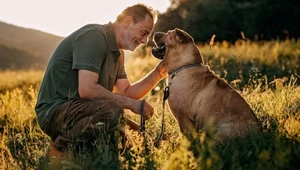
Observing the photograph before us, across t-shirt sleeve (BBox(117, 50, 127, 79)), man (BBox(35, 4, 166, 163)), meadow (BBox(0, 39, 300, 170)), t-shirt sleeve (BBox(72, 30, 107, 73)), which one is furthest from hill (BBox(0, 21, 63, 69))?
t-shirt sleeve (BBox(72, 30, 107, 73))

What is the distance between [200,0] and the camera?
18984 mm

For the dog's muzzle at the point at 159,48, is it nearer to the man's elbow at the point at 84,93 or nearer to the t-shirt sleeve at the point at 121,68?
the t-shirt sleeve at the point at 121,68

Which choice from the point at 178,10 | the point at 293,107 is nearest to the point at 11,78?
the point at 178,10

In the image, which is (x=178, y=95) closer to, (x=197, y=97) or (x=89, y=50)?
(x=197, y=97)

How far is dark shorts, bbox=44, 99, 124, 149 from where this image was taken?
433 centimetres

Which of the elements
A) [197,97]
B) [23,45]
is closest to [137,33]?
[197,97]

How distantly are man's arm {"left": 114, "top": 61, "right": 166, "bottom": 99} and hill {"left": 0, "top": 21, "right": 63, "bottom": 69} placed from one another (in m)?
16.0

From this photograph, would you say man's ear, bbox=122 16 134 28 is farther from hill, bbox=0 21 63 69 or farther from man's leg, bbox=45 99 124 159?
hill, bbox=0 21 63 69

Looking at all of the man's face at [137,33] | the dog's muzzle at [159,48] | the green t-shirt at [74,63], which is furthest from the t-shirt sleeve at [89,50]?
the dog's muzzle at [159,48]

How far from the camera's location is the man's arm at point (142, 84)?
5.05 metres

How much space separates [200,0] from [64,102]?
15179mm

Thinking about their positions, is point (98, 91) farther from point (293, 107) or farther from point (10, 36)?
point (10, 36)

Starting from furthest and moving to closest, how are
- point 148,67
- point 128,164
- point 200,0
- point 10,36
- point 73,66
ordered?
point 10,36 < point 200,0 < point 148,67 < point 73,66 < point 128,164

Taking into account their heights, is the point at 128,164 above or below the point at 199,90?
below
